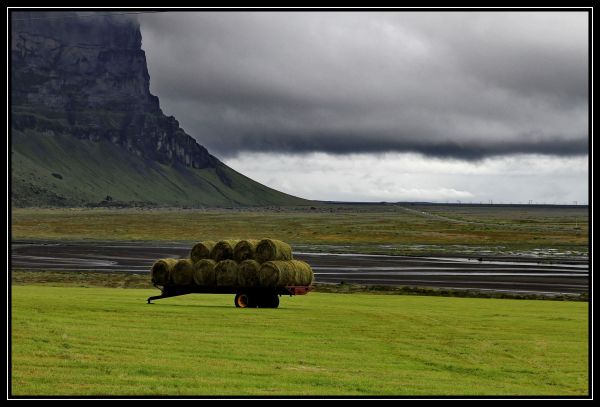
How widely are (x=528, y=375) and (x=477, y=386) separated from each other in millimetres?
2029

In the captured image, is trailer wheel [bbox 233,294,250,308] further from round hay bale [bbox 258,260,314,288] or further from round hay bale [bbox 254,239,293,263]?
round hay bale [bbox 254,239,293,263]

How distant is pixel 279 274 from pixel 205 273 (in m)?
3.35

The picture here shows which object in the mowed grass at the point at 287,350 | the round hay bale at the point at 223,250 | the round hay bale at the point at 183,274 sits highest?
the round hay bale at the point at 223,250

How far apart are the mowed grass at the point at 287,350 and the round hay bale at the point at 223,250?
2088 mm

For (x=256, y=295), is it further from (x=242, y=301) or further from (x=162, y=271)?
(x=162, y=271)

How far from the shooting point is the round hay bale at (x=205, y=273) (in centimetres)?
3114

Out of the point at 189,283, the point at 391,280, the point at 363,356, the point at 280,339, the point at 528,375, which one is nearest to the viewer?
the point at 528,375

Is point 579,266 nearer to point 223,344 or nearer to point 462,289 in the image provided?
point 462,289

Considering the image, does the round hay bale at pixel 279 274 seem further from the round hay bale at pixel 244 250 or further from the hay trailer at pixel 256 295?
the round hay bale at pixel 244 250

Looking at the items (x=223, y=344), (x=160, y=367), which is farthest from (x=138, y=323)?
(x=160, y=367)

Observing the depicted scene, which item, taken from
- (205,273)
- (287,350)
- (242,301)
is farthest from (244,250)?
(287,350)

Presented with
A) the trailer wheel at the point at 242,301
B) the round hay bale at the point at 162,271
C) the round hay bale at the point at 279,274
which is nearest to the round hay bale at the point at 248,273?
the round hay bale at the point at 279,274

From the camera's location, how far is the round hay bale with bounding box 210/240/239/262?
103 feet
